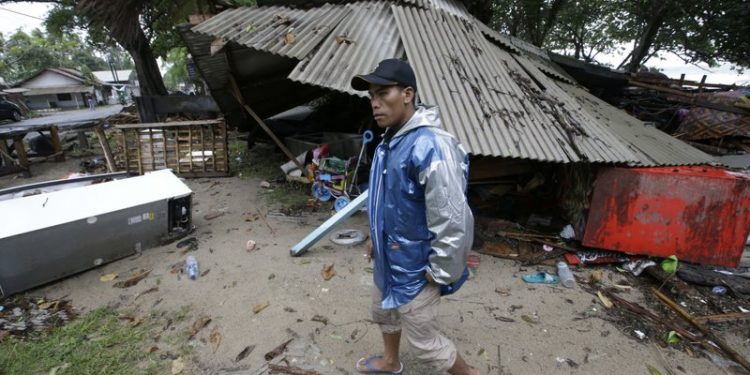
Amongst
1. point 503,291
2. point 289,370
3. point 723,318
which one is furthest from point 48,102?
point 723,318

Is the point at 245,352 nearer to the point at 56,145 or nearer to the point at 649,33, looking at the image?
the point at 56,145

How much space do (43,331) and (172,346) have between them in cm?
128

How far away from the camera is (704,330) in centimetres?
306

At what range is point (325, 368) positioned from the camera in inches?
101

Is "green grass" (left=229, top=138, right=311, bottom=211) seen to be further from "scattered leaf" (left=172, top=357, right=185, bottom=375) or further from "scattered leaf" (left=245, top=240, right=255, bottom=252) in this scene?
"scattered leaf" (left=172, top=357, right=185, bottom=375)

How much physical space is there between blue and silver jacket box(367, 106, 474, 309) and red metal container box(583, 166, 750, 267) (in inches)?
126

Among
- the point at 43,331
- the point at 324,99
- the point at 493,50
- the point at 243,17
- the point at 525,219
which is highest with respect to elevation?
the point at 243,17

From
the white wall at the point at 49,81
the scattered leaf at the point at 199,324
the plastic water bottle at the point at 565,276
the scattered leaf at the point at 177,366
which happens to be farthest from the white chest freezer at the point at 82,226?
the white wall at the point at 49,81

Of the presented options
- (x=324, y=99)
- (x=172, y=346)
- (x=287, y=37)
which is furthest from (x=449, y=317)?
(x=324, y=99)

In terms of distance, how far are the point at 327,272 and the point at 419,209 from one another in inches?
95.1

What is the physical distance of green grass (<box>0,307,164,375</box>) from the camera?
100 inches

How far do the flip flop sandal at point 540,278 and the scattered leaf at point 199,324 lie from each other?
3458 mm

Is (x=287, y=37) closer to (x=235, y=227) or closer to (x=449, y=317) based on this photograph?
(x=235, y=227)

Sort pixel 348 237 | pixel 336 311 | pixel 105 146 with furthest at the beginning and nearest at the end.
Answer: pixel 105 146 → pixel 348 237 → pixel 336 311
